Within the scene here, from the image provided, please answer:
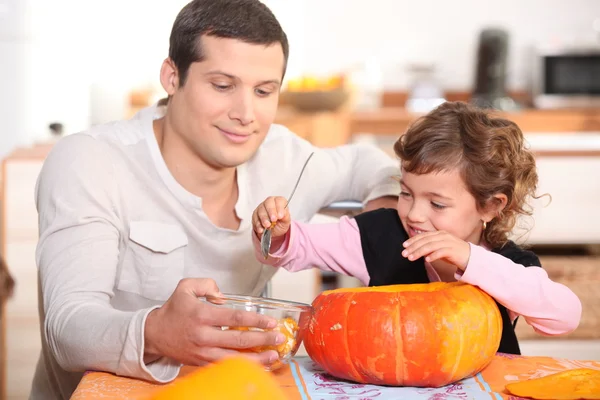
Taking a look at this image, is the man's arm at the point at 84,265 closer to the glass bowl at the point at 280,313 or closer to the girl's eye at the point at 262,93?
the glass bowl at the point at 280,313

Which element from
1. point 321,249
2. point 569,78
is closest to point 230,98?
point 321,249

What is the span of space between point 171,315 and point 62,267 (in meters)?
0.26

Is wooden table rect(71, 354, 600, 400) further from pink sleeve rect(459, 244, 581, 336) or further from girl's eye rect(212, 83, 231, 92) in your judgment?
girl's eye rect(212, 83, 231, 92)

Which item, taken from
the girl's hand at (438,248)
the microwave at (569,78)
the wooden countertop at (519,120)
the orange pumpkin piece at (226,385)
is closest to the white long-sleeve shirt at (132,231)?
the girl's hand at (438,248)

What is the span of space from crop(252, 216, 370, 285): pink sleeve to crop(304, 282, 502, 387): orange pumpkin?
34cm

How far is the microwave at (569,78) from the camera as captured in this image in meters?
4.24

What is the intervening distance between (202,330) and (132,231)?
0.49m

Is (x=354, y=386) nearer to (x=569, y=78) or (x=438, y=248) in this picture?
(x=438, y=248)

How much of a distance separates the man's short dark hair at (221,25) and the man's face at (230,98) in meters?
0.01

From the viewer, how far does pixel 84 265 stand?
1271 millimetres

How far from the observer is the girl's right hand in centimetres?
133

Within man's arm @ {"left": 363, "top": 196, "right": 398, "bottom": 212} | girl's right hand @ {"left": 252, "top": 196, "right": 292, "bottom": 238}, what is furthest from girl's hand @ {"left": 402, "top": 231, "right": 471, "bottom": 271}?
man's arm @ {"left": 363, "top": 196, "right": 398, "bottom": 212}

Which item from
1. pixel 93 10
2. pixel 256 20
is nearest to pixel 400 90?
pixel 93 10

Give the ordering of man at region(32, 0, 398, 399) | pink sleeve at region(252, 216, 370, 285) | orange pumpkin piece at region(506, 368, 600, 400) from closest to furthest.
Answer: orange pumpkin piece at region(506, 368, 600, 400)
man at region(32, 0, 398, 399)
pink sleeve at region(252, 216, 370, 285)
